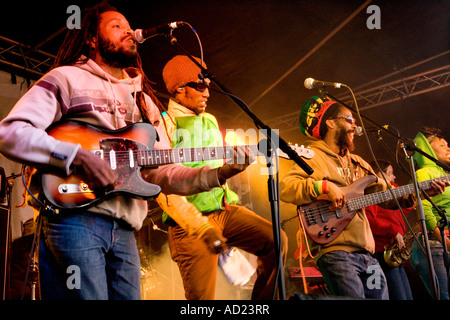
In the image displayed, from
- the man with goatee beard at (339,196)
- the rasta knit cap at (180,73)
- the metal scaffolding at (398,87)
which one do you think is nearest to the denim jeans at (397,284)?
the man with goatee beard at (339,196)

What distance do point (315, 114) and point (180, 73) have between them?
→ 1.59 m

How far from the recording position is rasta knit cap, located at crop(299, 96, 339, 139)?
4410 millimetres

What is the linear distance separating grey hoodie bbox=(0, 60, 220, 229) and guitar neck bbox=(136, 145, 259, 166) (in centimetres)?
10

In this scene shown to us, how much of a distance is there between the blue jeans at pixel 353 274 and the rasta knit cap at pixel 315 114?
1.47 m

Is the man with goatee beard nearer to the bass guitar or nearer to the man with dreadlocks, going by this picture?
the bass guitar

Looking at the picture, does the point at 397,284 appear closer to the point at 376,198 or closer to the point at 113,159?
the point at 376,198

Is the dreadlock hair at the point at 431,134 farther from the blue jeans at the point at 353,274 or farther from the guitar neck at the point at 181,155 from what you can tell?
the guitar neck at the point at 181,155

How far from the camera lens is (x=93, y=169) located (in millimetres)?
2102

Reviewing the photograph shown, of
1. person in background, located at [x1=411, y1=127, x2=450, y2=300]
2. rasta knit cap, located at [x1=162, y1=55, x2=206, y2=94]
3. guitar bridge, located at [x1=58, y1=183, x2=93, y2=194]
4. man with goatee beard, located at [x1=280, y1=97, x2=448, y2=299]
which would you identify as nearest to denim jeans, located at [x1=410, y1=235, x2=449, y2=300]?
person in background, located at [x1=411, y1=127, x2=450, y2=300]

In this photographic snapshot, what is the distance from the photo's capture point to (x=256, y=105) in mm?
8273

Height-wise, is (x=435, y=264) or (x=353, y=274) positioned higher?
(x=435, y=264)

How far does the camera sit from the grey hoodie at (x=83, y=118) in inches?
79.4

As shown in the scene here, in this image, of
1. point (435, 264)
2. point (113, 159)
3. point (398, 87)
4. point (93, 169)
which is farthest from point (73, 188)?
point (398, 87)
